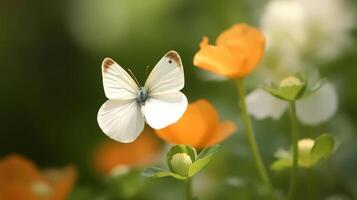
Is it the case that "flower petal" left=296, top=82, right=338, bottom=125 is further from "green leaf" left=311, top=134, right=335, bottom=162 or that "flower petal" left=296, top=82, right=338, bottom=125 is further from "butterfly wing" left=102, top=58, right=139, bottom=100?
"butterfly wing" left=102, top=58, right=139, bottom=100

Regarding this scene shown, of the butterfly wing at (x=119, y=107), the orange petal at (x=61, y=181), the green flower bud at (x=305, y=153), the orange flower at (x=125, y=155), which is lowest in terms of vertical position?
the orange flower at (x=125, y=155)

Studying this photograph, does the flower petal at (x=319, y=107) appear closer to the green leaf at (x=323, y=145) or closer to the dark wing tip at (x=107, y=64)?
the green leaf at (x=323, y=145)

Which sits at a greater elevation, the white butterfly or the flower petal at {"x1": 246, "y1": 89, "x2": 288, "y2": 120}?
the white butterfly

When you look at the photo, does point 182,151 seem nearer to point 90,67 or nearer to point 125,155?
point 125,155

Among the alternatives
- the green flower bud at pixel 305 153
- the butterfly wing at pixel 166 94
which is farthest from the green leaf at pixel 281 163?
the butterfly wing at pixel 166 94

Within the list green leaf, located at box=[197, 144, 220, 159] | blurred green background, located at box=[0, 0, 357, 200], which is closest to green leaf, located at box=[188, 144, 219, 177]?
green leaf, located at box=[197, 144, 220, 159]

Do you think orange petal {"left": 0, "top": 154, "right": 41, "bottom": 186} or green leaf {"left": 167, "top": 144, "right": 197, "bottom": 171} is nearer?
green leaf {"left": 167, "top": 144, "right": 197, "bottom": 171}
